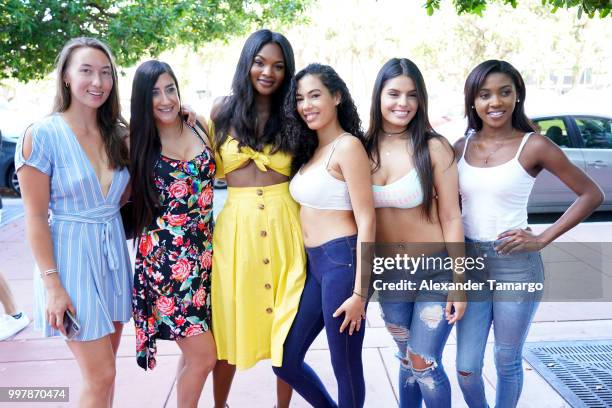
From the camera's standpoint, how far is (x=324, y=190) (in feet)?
9.07

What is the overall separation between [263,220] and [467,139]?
1128mm

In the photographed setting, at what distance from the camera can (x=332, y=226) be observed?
110 inches

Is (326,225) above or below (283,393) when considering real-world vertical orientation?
above

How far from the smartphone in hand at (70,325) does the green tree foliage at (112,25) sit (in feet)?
15.4

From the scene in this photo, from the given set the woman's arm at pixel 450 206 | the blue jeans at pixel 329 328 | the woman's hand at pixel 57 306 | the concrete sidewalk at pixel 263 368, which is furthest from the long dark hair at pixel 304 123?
the concrete sidewalk at pixel 263 368

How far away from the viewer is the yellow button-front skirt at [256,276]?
2.95 metres

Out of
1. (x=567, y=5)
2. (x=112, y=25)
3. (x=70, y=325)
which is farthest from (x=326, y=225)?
(x=112, y=25)

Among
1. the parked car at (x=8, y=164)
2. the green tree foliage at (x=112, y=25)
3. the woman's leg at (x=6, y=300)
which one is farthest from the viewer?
the parked car at (x=8, y=164)

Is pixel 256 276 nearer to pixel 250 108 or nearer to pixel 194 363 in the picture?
pixel 194 363

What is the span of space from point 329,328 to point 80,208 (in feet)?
4.21

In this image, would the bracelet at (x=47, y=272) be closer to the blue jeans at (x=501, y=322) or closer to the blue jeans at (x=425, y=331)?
the blue jeans at (x=425, y=331)

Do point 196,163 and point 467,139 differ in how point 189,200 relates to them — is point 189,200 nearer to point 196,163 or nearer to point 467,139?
point 196,163

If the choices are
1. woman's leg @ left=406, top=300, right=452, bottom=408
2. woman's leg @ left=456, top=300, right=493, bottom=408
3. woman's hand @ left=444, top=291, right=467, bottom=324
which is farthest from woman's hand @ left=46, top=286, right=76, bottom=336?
woman's leg @ left=456, top=300, right=493, bottom=408

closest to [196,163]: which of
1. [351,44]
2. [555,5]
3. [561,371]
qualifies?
[555,5]
